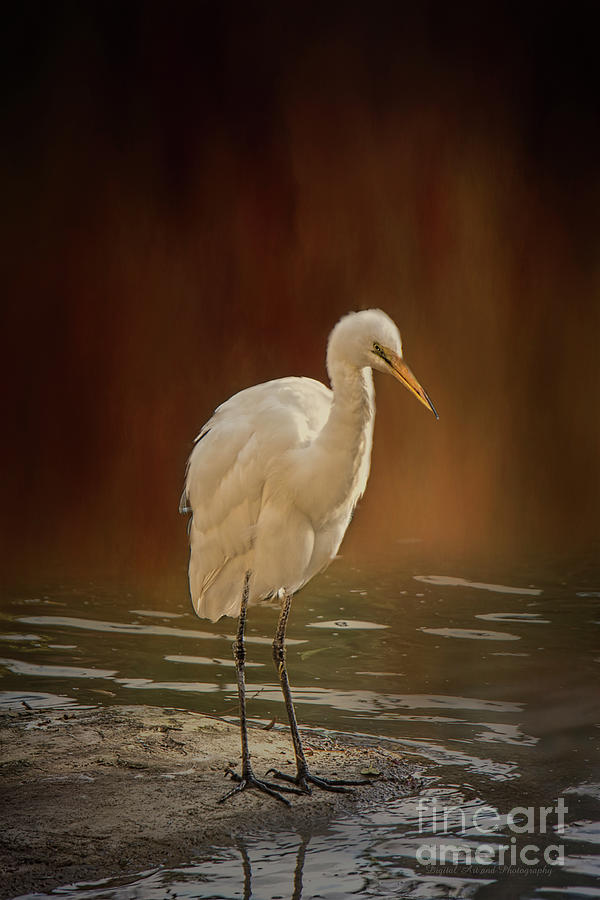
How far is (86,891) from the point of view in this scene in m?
2.10

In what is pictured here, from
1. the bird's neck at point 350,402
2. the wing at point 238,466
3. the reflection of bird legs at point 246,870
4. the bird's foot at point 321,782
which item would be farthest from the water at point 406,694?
the bird's neck at point 350,402

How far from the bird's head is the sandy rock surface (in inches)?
36.6

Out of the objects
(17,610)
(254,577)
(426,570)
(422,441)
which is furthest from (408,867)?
(422,441)

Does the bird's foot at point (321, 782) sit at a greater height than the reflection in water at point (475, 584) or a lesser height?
lesser

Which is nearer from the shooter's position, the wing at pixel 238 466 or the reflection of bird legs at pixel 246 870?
the reflection of bird legs at pixel 246 870

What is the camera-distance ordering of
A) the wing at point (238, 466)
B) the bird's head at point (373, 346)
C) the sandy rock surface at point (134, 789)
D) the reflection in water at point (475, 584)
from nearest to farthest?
the sandy rock surface at point (134, 789) < the bird's head at point (373, 346) < the wing at point (238, 466) < the reflection in water at point (475, 584)

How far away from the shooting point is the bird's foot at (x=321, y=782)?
2629mm

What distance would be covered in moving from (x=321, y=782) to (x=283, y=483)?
70 centimetres

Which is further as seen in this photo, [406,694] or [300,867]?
[406,694]

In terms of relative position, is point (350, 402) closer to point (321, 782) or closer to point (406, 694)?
point (321, 782)

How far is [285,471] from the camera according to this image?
272cm

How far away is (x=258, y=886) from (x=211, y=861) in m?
0.13

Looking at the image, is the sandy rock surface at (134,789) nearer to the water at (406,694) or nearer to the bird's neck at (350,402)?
the water at (406,694)

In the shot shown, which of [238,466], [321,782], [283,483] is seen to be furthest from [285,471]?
[321,782]
